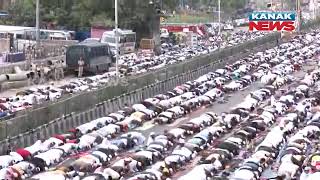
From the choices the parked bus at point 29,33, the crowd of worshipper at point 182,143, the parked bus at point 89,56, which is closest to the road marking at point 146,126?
the crowd of worshipper at point 182,143

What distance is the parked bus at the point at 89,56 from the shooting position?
6481cm

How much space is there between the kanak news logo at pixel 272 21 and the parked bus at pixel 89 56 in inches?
611

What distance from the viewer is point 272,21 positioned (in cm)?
6022

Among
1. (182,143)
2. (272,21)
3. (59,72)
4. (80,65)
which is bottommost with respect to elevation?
(182,143)

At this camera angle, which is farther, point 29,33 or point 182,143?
point 29,33

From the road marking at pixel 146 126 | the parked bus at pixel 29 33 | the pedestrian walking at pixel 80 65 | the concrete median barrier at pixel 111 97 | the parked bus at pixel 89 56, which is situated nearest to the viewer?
the concrete median barrier at pixel 111 97

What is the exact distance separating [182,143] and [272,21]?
80.4 ft

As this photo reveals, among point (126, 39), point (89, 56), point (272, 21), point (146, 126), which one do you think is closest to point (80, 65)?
point (89, 56)

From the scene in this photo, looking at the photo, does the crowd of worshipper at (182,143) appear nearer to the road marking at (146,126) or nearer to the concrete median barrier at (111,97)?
the road marking at (146,126)

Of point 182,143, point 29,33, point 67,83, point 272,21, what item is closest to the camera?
point 182,143

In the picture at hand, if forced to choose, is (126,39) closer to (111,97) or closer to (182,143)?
(111,97)

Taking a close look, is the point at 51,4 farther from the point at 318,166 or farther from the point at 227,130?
the point at 318,166

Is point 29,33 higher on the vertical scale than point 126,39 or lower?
higher

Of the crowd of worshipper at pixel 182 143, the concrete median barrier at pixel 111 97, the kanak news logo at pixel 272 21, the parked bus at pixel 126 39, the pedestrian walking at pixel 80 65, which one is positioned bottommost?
the crowd of worshipper at pixel 182 143
